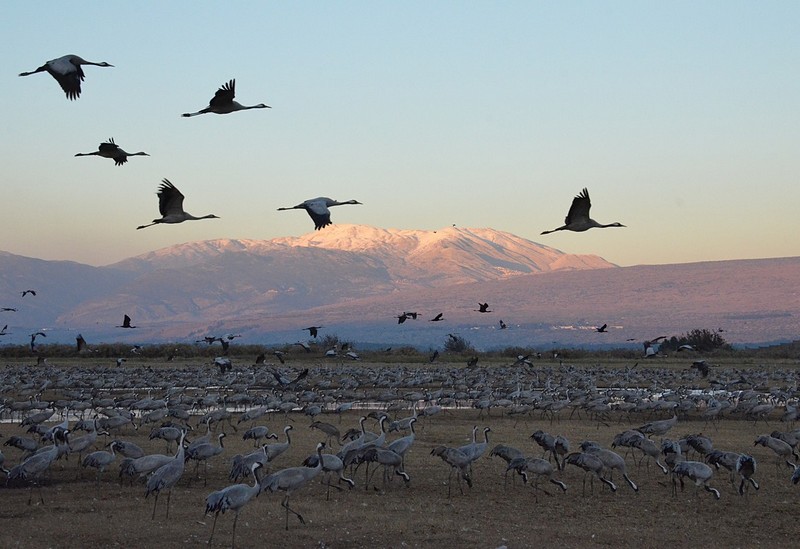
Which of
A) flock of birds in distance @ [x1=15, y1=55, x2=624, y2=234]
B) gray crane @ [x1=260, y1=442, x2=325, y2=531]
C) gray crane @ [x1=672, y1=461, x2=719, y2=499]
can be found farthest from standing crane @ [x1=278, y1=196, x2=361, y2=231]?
gray crane @ [x1=672, y1=461, x2=719, y2=499]

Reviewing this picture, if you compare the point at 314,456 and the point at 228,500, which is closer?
the point at 228,500

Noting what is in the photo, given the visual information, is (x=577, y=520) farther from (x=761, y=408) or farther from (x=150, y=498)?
(x=761, y=408)

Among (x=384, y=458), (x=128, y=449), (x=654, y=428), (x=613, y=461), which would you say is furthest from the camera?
(x=654, y=428)

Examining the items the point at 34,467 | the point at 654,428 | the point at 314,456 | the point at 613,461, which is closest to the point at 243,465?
the point at 314,456

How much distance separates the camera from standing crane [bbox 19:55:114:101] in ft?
49.1

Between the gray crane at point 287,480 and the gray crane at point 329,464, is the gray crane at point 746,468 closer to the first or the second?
the gray crane at point 329,464

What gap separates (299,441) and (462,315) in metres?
175

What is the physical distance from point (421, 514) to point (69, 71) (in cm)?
832

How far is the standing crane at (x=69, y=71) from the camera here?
1496 centimetres

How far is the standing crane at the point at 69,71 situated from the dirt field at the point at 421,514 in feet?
20.0

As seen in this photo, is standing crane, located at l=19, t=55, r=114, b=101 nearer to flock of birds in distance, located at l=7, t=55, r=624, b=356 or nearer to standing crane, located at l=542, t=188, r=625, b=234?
flock of birds in distance, located at l=7, t=55, r=624, b=356

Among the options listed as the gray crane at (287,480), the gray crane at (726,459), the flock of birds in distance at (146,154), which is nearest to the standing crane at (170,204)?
the flock of birds in distance at (146,154)

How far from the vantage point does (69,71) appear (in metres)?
15.2

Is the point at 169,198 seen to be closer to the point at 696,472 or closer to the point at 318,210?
the point at 318,210
